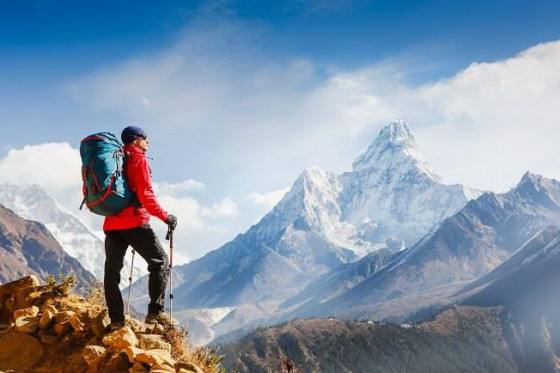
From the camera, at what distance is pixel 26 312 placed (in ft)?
32.1

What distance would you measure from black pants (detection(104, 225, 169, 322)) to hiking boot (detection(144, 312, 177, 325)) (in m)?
0.10

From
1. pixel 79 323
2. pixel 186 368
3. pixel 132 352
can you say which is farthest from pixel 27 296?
pixel 186 368

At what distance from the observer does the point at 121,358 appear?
751 cm

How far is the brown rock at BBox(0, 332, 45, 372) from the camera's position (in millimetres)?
8836

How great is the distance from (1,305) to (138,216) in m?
4.17

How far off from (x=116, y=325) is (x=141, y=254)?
122cm

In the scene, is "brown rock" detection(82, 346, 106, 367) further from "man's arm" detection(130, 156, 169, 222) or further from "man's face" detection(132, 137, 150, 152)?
"man's face" detection(132, 137, 150, 152)

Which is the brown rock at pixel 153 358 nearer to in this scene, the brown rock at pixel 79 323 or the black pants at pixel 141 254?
the black pants at pixel 141 254

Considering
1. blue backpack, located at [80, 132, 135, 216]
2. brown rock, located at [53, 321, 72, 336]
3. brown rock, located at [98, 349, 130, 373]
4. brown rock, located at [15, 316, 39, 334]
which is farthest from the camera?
brown rock, located at [15, 316, 39, 334]

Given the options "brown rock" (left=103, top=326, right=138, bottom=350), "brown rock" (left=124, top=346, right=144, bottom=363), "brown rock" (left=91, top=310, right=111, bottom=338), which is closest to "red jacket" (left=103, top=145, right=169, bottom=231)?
"brown rock" (left=91, top=310, right=111, bottom=338)

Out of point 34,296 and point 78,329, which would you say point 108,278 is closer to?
point 78,329

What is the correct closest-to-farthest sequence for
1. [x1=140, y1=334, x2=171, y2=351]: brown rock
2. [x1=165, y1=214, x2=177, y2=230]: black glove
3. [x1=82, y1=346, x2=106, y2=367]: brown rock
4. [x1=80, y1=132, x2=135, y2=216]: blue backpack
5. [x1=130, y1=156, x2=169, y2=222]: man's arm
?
[x1=82, y1=346, x2=106, y2=367]: brown rock
[x1=140, y1=334, x2=171, y2=351]: brown rock
[x1=80, y1=132, x2=135, y2=216]: blue backpack
[x1=130, y1=156, x2=169, y2=222]: man's arm
[x1=165, y1=214, x2=177, y2=230]: black glove

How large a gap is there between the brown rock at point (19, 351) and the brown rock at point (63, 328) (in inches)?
14.5

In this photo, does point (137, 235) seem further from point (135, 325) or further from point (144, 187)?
point (135, 325)
